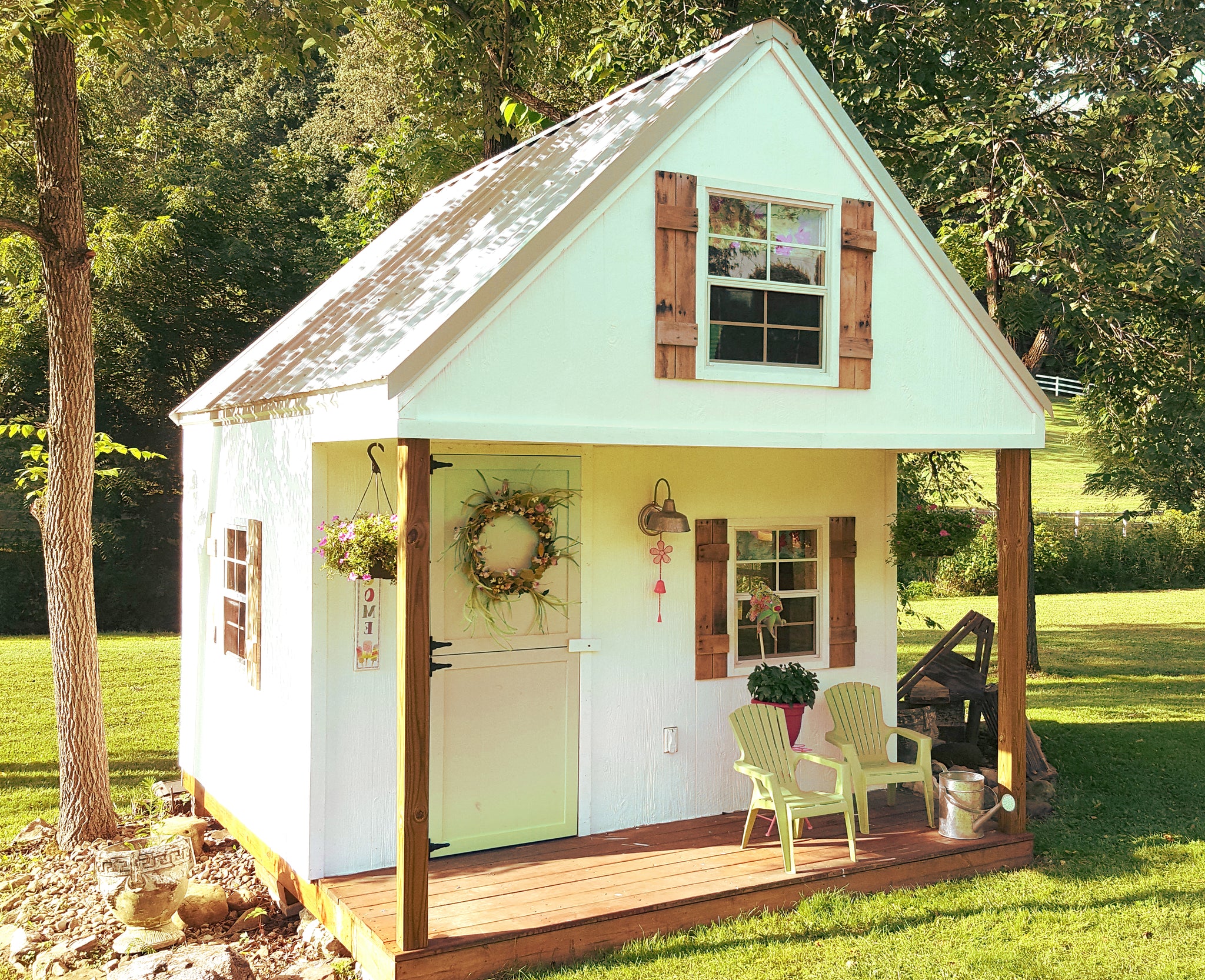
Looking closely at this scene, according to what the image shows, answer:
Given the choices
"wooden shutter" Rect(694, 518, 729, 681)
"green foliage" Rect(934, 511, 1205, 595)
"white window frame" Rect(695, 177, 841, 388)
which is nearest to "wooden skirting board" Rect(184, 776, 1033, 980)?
"wooden shutter" Rect(694, 518, 729, 681)

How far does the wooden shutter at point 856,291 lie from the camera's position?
22.6ft

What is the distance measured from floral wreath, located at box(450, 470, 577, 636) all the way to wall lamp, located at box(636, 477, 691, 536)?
0.62m

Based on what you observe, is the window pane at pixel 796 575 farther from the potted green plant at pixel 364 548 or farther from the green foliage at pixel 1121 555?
the green foliage at pixel 1121 555

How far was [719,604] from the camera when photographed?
783 cm

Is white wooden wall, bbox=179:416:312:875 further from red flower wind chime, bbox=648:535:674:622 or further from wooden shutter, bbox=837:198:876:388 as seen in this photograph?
wooden shutter, bbox=837:198:876:388

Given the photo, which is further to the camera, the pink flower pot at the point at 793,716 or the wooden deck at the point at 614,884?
the pink flower pot at the point at 793,716

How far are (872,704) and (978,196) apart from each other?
601cm

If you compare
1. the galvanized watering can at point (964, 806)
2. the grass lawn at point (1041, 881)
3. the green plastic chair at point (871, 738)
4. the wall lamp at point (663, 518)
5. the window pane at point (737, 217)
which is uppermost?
the window pane at point (737, 217)

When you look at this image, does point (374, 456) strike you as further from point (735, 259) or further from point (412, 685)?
point (735, 259)

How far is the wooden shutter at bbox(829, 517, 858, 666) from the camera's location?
833 centimetres

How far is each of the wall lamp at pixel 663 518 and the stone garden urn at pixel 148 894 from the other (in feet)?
11.9

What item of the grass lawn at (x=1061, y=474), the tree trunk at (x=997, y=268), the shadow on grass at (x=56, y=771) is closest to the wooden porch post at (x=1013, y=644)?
the tree trunk at (x=997, y=268)

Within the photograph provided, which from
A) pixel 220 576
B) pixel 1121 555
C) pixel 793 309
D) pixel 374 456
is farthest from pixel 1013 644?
pixel 1121 555

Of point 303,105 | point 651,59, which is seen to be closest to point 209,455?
point 651,59
